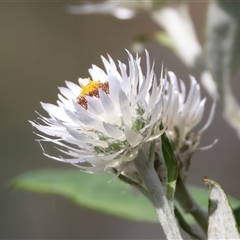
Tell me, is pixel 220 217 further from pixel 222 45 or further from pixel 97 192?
pixel 97 192

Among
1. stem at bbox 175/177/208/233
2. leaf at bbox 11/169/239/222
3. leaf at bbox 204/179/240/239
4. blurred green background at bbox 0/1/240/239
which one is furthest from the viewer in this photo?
blurred green background at bbox 0/1/240/239

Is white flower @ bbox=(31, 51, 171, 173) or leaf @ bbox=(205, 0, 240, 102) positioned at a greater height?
leaf @ bbox=(205, 0, 240, 102)

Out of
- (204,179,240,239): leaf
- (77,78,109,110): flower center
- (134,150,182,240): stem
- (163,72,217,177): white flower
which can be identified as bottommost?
(204,179,240,239): leaf

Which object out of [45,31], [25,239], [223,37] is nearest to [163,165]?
[223,37]

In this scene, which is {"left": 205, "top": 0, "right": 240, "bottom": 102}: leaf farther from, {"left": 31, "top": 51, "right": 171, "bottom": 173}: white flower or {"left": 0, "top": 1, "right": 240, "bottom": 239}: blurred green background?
{"left": 0, "top": 1, "right": 240, "bottom": 239}: blurred green background

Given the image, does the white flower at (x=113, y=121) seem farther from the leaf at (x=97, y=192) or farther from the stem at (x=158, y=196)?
the leaf at (x=97, y=192)

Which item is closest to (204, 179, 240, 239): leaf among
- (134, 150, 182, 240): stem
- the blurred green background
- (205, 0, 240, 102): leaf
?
(134, 150, 182, 240): stem

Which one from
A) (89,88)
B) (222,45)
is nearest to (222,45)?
(222,45)
